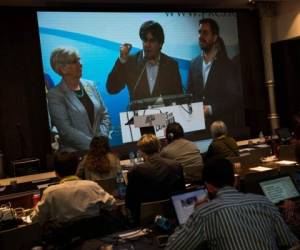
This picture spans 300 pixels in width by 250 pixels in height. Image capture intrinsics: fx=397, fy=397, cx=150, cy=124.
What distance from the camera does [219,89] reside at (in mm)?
7742

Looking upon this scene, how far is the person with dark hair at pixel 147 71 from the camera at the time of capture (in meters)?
6.77

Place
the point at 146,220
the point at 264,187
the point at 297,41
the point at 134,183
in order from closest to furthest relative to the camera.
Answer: the point at 146,220 → the point at 264,187 → the point at 134,183 → the point at 297,41

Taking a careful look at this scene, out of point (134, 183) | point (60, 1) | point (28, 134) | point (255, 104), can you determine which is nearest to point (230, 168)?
point (134, 183)

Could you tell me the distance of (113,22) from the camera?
668 centimetres

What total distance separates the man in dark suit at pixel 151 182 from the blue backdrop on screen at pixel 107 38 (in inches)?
141

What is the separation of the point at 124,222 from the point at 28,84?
12.9ft

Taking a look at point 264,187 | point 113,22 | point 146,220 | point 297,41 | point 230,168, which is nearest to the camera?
point 230,168

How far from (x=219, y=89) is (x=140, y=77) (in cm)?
172

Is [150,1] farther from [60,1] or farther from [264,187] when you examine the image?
[264,187]

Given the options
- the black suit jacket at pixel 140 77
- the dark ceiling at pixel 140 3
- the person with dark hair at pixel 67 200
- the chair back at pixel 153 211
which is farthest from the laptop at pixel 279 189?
the dark ceiling at pixel 140 3

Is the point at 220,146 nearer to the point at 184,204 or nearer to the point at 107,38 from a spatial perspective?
the point at 184,204

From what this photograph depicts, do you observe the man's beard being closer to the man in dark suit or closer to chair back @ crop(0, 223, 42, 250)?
the man in dark suit

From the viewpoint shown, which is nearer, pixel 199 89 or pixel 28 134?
pixel 28 134

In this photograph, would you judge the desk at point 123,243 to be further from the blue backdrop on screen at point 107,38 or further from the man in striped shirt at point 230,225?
the blue backdrop on screen at point 107,38
